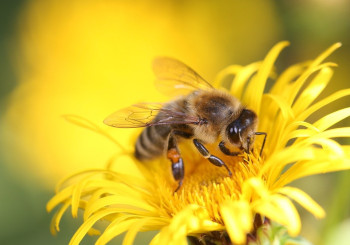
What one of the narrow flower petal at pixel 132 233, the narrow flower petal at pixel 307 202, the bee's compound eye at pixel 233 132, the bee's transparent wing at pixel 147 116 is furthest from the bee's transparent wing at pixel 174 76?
the narrow flower petal at pixel 307 202

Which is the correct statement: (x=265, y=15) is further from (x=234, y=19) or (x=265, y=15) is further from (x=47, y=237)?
(x=47, y=237)

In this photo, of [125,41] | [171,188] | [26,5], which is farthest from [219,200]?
[26,5]

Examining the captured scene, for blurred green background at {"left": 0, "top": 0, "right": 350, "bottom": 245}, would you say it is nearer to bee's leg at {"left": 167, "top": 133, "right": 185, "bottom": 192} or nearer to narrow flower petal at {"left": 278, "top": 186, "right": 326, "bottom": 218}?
bee's leg at {"left": 167, "top": 133, "right": 185, "bottom": 192}

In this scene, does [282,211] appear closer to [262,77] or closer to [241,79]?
[262,77]

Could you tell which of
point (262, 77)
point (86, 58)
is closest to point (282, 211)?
point (262, 77)

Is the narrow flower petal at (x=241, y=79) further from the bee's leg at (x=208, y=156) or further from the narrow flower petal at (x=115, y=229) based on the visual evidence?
the narrow flower petal at (x=115, y=229)

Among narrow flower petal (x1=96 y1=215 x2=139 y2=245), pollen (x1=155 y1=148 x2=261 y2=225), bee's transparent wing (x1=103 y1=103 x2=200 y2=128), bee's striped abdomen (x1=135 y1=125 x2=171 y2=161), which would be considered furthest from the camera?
bee's striped abdomen (x1=135 y1=125 x2=171 y2=161)

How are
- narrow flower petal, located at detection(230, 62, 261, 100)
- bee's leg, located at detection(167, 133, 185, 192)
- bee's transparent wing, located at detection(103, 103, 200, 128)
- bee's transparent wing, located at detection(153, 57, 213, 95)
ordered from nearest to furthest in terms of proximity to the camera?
bee's transparent wing, located at detection(103, 103, 200, 128)
bee's leg, located at detection(167, 133, 185, 192)
narrow flower petal, located at detection(230, 62, 261, 100)
bee's transparent wing, located at detection(153, 57, 213, 95)

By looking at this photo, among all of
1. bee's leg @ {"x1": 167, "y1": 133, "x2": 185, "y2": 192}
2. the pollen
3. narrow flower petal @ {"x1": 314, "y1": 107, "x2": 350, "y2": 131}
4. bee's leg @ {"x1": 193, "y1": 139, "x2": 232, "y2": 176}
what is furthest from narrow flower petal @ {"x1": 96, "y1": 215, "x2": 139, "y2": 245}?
narrow flower petal @ {"x1": 314, "y1": 107, "x2": 350, "y2": 131}
